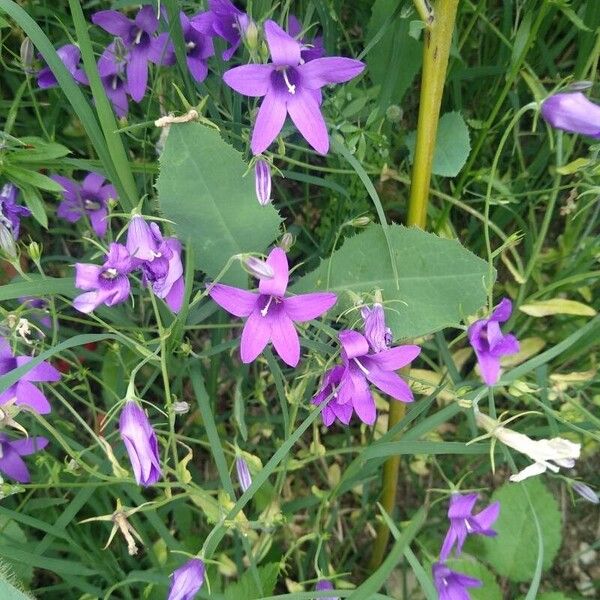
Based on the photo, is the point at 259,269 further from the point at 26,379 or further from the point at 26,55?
the point at 26,55

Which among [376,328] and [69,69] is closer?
[376,328]

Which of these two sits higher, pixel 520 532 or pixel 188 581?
pixel 188 581

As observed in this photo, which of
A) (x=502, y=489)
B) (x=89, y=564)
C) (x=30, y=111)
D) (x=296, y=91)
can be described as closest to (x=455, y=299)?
(x=296, y=91)

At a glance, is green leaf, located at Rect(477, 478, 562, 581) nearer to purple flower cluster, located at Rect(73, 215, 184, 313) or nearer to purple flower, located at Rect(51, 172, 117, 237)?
purple flower cluster, located at Rect(73, 215, 184, 313)

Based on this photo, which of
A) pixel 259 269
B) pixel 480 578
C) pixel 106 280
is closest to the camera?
pixel 259 269

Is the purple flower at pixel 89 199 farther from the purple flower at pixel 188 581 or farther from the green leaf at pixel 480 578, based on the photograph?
the green leaf at pixel 480 578

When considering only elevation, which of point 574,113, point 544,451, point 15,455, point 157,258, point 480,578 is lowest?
point 480,578

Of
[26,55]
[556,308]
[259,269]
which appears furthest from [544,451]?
[26,55]

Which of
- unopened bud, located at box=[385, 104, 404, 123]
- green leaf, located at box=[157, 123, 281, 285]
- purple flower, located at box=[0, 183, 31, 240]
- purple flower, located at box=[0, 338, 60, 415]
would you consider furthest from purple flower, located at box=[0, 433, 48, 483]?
unopened bud, located at box=[385, 104, 404, 123]
